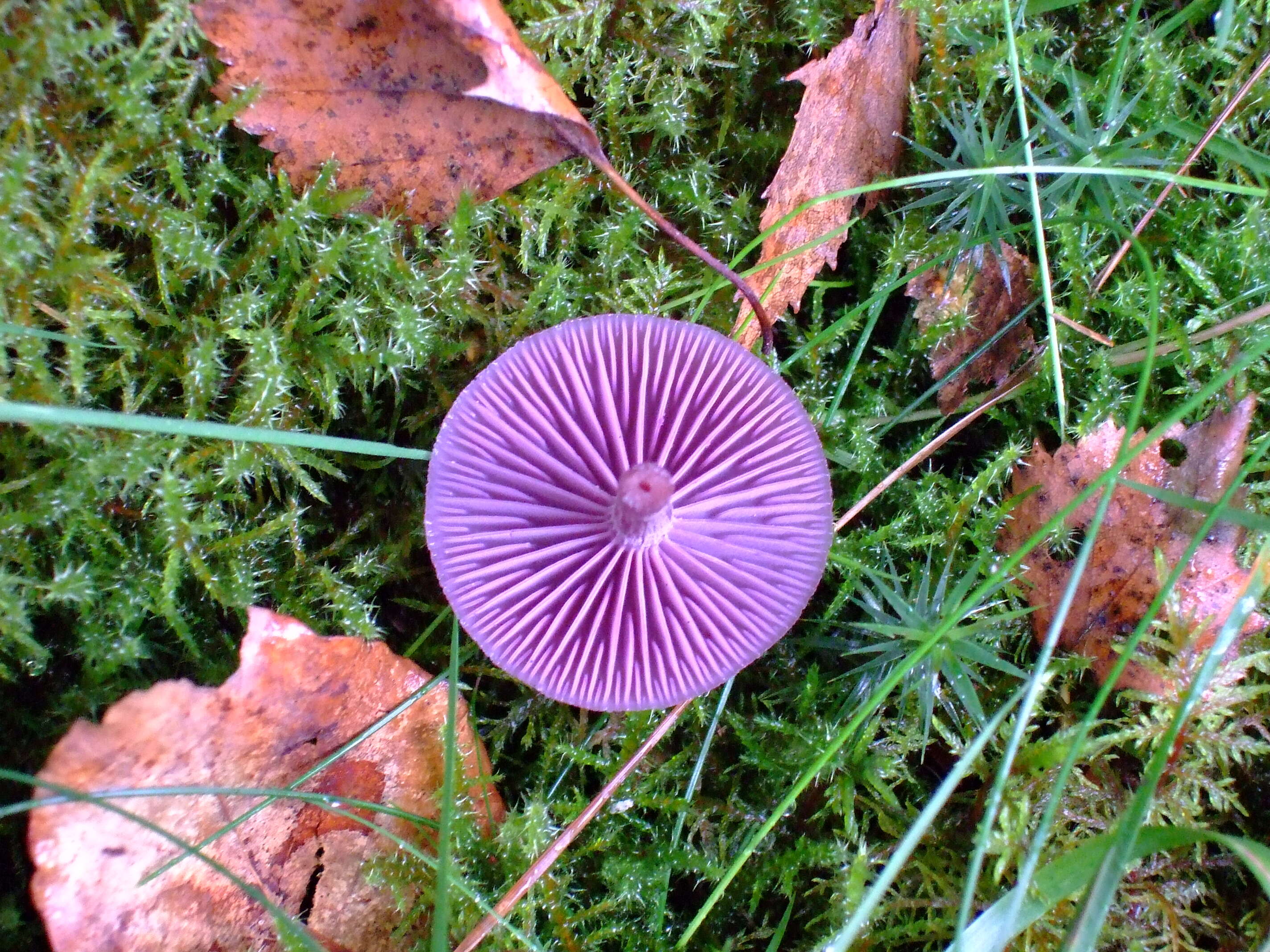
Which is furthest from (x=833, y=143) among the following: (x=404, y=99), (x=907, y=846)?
(x=907, y=846)

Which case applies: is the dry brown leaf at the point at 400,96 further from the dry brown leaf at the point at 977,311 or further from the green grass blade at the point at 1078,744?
the green grass blade at the point at 1078,744

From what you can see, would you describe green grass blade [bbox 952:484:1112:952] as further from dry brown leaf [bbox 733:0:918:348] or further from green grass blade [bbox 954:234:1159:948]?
dry brown leaf [bbox 733:0:918:348]

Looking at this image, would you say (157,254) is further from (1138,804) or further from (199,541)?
(1138,804)

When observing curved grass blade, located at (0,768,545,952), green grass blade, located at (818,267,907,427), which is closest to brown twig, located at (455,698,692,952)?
curved grass blade, located at (0,768,545,952)

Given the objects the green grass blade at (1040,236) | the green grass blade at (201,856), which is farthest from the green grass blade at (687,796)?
the green grass blade at (1040,236)

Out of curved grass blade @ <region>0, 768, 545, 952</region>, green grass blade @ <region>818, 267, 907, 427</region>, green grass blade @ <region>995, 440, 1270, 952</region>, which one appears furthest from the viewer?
green grass blade @ <region>818, 267, 907, 427</region>
